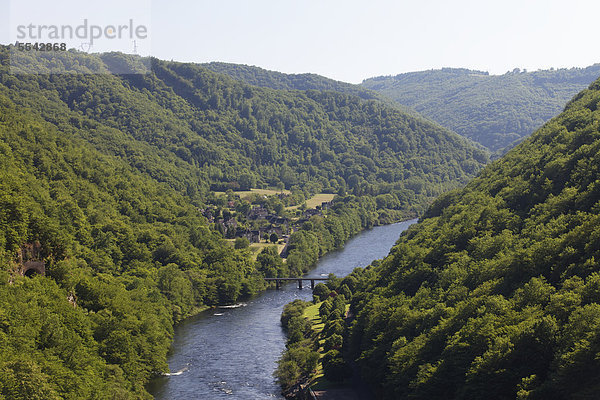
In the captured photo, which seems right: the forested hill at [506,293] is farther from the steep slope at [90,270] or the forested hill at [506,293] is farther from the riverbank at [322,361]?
the steep slope at [90,270]

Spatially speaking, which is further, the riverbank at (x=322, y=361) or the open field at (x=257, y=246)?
the open field at (x=257, y=246)

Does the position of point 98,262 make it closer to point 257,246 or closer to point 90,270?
point 90,270

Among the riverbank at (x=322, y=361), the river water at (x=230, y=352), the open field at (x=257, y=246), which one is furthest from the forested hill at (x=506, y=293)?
the open field at (x=257, y=246)

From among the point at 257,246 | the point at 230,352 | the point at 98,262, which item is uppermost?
the point at 98,262

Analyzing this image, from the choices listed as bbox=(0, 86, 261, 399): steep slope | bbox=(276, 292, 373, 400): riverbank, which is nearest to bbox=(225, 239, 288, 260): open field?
bbox=(0, 86, 261, 399): steep slope

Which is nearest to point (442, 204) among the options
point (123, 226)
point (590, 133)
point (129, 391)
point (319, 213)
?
point (590, 133)

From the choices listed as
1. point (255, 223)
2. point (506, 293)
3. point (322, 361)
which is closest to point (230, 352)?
point (322, 361)

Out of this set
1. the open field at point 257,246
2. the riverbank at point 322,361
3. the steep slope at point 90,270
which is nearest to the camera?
the steep slope at point 90,270
